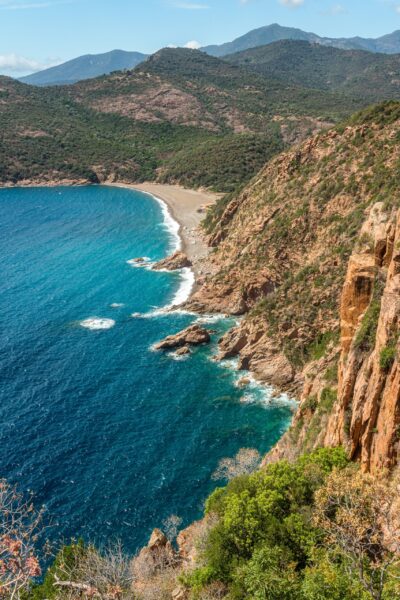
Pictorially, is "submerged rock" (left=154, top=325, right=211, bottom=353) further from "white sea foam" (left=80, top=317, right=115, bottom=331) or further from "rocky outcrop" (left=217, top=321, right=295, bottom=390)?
"white sea foam" (left=80, top=317, right=115, bottom=331)

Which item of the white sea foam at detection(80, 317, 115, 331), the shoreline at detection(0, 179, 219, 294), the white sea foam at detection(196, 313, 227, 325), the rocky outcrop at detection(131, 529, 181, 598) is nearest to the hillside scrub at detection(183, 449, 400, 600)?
the rocky outcrop at detection(131, 529, 181, 598)

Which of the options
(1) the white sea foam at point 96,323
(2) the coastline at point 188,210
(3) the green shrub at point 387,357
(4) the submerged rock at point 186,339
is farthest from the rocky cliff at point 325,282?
(1) the white sea foam at point 96,323

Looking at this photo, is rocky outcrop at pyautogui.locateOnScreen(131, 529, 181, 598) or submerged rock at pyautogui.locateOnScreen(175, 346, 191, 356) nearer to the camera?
rocky outcrop at pyautogui.locateOnScreen(131, 529, 181, 598)

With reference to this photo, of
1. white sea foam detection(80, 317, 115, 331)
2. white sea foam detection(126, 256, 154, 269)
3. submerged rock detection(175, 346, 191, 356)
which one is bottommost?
submerged rock detection(175, 346, 191, 356)

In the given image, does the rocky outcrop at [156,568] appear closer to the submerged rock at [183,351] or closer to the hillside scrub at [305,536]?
the hillside scrub at [305,536]

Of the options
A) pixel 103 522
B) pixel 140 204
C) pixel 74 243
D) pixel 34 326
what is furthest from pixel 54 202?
pixel 103 522

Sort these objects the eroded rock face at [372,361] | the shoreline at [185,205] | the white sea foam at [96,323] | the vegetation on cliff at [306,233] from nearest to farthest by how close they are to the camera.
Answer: the eroded rock face at [372,361] → the vegetation on cliff at [306,233] → the white sea foam at [96,323] → the shoreline at [185,205]
